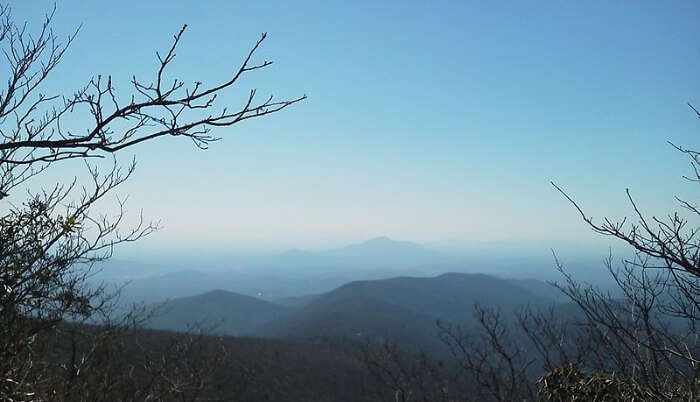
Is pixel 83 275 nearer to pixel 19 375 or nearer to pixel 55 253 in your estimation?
pixel 55 253

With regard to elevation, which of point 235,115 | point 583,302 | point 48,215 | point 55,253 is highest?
point 235,115

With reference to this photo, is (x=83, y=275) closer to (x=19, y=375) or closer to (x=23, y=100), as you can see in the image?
(x=19, y=375)

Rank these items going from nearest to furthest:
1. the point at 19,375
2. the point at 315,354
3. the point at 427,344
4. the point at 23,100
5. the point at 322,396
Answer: the point at 23,100, the point at 19,375, the point at 322,396, the point at 315,354, the point at 427,344

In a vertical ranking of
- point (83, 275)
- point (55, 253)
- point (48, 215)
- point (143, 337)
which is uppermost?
point (48, 215)

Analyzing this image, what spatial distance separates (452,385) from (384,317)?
376 feet

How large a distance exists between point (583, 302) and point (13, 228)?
9.37 m

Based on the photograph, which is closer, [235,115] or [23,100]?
[235,115]

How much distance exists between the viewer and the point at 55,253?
666cm

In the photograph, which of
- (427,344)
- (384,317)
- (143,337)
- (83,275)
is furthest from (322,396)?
(384,317)

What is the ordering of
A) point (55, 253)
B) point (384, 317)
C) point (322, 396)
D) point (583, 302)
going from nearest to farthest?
point (55, 253) < point (583, 302) < point (322, 396) < point (384, 317)

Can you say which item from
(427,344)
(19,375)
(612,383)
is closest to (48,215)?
(19,375)

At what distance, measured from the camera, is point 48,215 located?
622 cm

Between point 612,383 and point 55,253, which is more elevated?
point 55,253

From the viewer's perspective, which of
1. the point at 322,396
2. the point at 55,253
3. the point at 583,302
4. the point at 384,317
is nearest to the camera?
the point at 55,253
